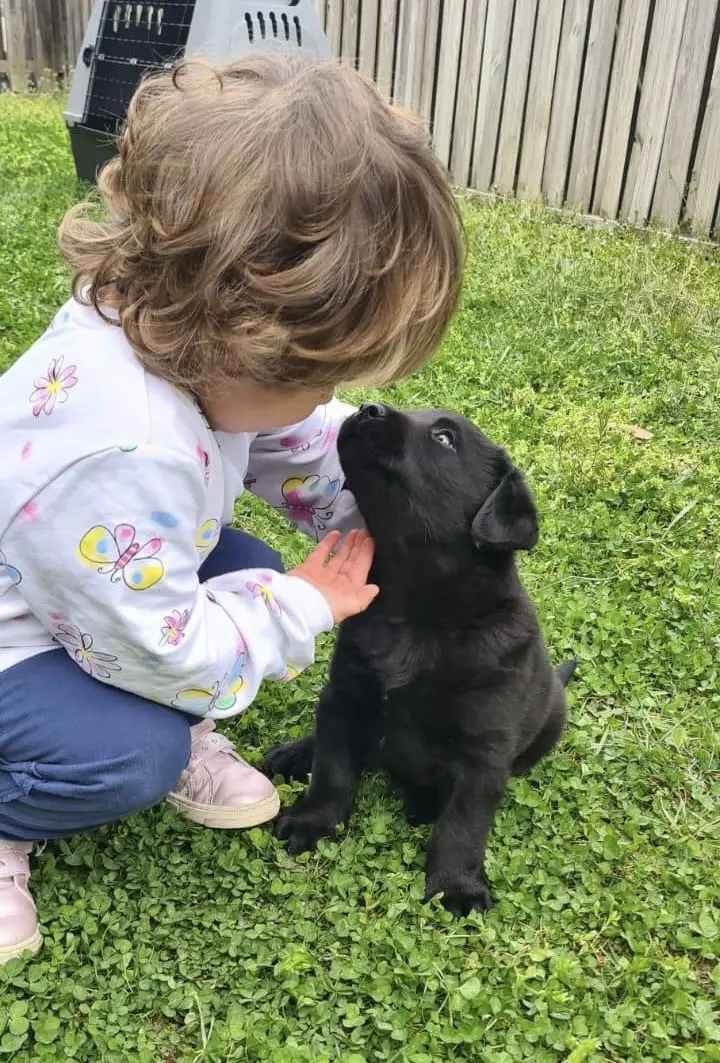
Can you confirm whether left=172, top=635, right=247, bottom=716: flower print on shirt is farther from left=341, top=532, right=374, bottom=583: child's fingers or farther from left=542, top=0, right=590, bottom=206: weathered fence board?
left=542, top=0, right=590, bottom=206: weathered fence board

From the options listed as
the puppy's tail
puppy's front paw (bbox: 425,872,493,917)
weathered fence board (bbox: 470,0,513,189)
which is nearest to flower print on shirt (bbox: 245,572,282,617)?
puppy's front paw (bbox: 425,872,493,917)

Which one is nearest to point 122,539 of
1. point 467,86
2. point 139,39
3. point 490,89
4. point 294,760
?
point 294,760

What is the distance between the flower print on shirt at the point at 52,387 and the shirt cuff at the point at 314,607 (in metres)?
0.56

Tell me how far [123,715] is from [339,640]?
1.71ft

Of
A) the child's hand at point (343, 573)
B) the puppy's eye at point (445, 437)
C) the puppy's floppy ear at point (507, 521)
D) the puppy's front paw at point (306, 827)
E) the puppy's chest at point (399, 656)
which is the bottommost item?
the puppy's front paw at point (306, 827)

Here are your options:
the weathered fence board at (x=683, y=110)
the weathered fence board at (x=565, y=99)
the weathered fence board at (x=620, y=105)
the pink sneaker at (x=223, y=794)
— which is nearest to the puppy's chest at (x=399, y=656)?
the pink sneaker at (x=223, y=794)

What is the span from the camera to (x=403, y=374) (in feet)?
5.97

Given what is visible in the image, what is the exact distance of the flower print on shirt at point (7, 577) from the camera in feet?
5.53

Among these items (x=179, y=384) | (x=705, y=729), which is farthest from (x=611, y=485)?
(x=179, y=384)

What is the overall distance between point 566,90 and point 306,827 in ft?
17.0

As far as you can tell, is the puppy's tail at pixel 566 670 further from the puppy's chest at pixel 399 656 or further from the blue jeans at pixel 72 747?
the blue jeans at pixel 72 747

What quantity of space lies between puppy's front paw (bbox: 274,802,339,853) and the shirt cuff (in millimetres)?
466

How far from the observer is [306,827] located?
6.87 ft

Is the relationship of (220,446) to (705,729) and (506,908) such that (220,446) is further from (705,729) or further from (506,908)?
(705,729)
